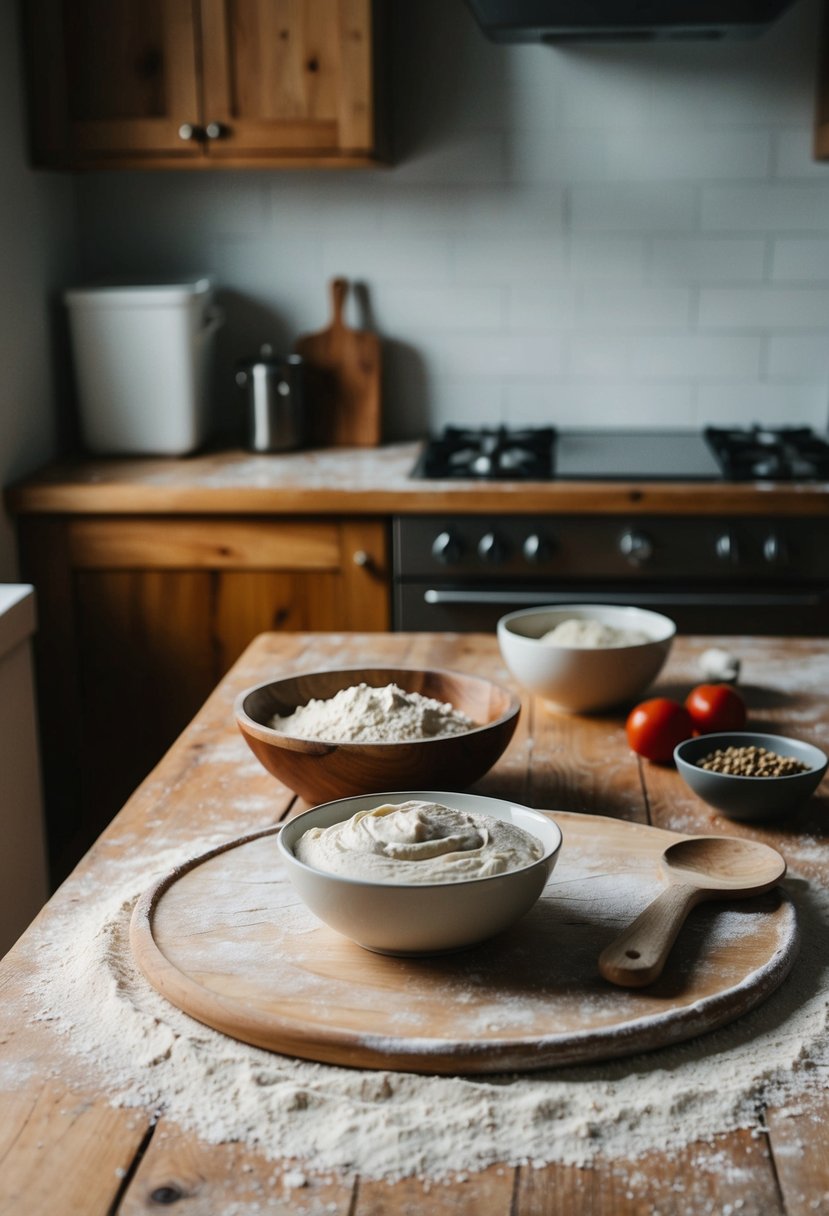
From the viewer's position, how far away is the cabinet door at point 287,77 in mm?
2650

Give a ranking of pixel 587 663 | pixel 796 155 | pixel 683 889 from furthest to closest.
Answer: pixel 796 155
pixel 587 663
pixel 683 889

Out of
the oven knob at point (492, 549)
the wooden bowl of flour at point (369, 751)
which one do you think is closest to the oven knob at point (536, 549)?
the oven knob at point (492, 549)

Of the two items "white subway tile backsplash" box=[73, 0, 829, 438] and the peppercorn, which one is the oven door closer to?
"white subway tile backsplash" box=[73, 0, 829, 438]

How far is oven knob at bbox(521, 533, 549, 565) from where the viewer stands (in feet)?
8.32

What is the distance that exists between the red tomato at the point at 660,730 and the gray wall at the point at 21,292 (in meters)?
1.66

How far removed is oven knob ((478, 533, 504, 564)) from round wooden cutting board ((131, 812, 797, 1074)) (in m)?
1.49

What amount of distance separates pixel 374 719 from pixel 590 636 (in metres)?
0.41

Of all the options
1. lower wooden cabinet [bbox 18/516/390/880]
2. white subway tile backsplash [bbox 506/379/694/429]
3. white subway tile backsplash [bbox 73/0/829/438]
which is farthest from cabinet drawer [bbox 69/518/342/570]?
white subway tile backsplash [bbox 506/379/694/429]

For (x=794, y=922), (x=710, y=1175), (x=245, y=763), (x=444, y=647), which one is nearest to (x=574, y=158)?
(x=444, y=647)

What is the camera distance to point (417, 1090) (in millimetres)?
783

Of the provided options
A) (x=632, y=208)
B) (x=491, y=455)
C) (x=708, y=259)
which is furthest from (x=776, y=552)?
(x=632, y=208)

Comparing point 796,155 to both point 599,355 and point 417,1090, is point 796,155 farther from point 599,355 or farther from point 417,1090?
point 417,1090

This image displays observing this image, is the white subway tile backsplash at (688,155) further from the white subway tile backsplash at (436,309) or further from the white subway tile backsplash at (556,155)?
the white subway tile backsplash at (436,309)

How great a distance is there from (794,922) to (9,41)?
2.51 m
